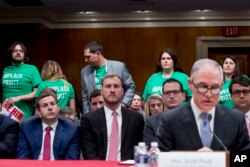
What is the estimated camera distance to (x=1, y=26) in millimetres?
9617

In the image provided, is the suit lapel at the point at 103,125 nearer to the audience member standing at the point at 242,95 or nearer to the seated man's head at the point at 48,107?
the seated man's head at the point at 48,107

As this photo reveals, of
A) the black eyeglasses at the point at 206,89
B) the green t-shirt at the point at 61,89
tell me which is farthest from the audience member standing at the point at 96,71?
the black eyeglasses at the point at 206,89

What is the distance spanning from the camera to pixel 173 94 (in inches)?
155

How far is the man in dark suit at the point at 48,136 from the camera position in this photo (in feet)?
12.8

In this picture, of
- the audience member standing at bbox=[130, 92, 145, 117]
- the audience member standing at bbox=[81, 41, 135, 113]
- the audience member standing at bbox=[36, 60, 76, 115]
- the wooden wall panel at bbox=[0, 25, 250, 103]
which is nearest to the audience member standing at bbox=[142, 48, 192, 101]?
the audience member standing at bbox=[81, 41, 135, 113]

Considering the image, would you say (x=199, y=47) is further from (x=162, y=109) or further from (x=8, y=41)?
(x=162, y=109)

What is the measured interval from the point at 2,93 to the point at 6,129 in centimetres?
216

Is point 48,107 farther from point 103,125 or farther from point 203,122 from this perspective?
point 203,122

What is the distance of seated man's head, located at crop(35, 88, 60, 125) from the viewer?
398 cm

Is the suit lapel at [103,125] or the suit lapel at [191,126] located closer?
the suit lapel at [191,126]

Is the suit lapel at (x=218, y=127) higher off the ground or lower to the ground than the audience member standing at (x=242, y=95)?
lower

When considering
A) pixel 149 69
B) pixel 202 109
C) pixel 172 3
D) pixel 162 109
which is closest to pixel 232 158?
pixel 202 109

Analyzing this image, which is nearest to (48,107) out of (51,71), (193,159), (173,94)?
(173,94)

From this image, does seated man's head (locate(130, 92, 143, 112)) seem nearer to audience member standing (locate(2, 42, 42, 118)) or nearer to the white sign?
audience member standing (locate(2, 42, 42, 118))
